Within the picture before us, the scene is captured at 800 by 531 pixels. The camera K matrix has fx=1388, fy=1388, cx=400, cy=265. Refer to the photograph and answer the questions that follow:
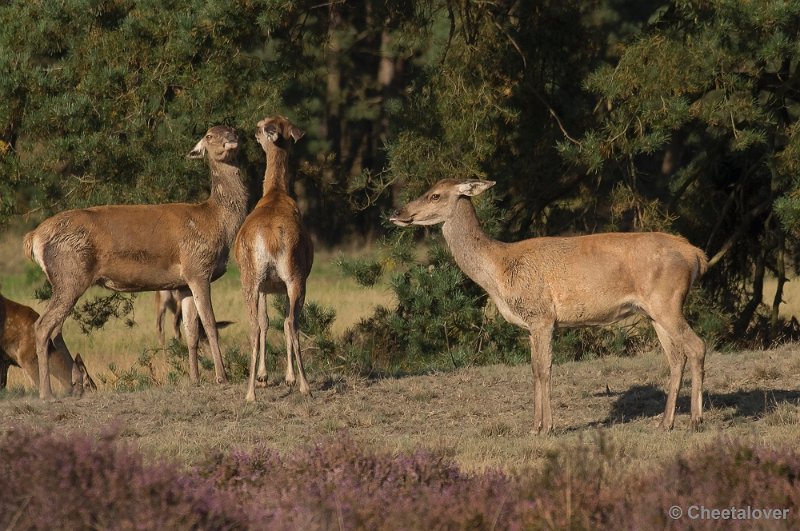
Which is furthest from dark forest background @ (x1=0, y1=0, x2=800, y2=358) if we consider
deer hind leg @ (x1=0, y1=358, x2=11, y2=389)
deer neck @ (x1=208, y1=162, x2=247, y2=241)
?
deer hind leg @ (x1=0, y1=358, x2=11, y2=389)

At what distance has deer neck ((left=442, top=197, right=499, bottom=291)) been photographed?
1159 centimetres

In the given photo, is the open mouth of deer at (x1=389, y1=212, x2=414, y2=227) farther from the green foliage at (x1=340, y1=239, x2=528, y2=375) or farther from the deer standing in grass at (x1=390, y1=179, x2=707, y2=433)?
the green foliage at (x1=340, y1=239, x2=528, y2=375)

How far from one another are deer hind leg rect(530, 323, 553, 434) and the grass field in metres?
0.21

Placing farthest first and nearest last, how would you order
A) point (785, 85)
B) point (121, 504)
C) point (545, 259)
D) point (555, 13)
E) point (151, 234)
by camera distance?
point (555, 13)
point (785, 85)
point (151, 234)
point (545, 259)
point (121, 504)

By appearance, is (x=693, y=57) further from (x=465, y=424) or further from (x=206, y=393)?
(x=206, y=393)

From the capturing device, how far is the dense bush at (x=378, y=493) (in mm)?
6910

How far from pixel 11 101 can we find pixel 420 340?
19.0 feet

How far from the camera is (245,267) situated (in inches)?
498

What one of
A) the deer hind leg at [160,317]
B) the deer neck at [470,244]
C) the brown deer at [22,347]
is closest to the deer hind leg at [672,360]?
the deer neck at [470,244]

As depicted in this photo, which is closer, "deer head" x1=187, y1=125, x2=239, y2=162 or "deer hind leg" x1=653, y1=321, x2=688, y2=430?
"deer hind leg" x1=653, y1=321, x2=688, y2=430

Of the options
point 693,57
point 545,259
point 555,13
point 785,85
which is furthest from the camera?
point 555,13

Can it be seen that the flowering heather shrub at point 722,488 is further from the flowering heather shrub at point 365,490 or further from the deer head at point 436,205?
the deer head at point 436,205

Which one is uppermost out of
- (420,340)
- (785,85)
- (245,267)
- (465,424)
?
(785,85)

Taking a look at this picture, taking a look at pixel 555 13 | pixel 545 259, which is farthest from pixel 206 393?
pixel 555 13
